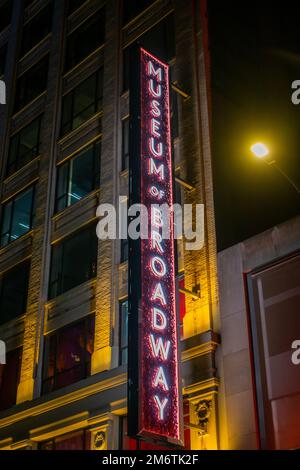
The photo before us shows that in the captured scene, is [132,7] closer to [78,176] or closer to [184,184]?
[78,176]

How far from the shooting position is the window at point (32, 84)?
1238 inches

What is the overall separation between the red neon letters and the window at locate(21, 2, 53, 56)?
13.6 m

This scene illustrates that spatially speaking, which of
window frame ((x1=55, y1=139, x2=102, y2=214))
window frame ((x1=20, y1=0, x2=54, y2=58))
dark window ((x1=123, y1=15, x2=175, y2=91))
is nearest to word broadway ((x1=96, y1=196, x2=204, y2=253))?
window frame ((x1=55, y1=139, x2=102, y2=214))

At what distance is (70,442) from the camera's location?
65.2ft

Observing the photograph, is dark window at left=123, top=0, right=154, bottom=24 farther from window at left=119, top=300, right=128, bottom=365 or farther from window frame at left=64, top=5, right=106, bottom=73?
window at left=119, top=300, right=128, bottom=365

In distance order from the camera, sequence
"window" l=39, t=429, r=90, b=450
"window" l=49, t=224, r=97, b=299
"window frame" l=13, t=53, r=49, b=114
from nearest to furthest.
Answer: "window" l=39, t=429, r=90, b=450 < "window" l=49, t=224, r=97, b=299 < "window frame" l=13, t=53, r=49, b=114

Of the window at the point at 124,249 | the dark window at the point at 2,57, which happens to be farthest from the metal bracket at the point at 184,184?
the dark window at the point at 2,57

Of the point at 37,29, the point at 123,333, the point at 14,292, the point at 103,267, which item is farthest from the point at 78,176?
the point at 37,29

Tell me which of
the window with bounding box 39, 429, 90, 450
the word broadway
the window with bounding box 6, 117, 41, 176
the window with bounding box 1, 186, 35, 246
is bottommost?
the window with bounding box 39, 429, 90, 450

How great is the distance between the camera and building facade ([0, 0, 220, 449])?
18.4m

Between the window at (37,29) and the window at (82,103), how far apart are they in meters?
6.22

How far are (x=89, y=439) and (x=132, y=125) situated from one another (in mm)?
9047

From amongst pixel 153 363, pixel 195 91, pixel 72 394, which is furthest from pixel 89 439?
pixel 195 91

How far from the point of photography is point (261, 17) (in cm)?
2275
